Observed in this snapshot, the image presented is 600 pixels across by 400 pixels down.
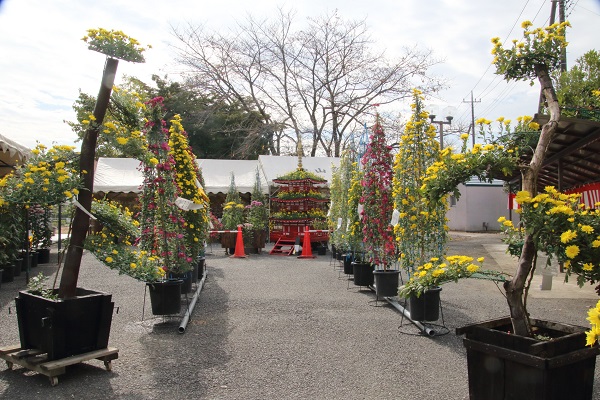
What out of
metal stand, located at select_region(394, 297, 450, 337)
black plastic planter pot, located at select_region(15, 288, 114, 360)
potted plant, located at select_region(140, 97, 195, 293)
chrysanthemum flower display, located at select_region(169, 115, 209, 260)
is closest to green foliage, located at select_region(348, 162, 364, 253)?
metal stand, located at select_region(394, 297, 450, 337)

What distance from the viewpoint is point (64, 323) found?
4262 millimetres

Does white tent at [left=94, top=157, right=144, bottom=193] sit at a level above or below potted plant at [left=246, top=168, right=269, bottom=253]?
above

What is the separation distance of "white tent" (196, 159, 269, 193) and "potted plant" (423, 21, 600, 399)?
1691cm

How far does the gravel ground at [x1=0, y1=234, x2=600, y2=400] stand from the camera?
409 centimetres

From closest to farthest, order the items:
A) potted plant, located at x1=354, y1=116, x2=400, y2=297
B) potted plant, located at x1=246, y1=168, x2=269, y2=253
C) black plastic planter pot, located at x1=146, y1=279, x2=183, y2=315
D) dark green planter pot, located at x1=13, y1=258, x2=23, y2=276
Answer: black plastic planter pot, located at x1=146, y1=279, x2=183, y2=315 < potted plant, located at x1=354, y1=116, x2=400, y2=297 < dark green planter pot, located at x1=13, y1=258, x2=23, y2=276 < potted plant, located at x1=246, y1=168, x2=269, y2=253

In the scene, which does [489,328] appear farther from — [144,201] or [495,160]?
[144,201]

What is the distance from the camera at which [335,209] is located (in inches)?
514

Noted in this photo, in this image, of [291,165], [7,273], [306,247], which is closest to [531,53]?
[7,273]

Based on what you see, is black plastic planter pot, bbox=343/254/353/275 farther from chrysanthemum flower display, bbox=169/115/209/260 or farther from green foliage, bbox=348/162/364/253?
chrysanthemum flower display, bbox=169/115/209/260

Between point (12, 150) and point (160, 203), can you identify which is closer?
point (160, 203)

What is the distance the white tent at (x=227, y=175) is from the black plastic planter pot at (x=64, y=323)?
15.6 m

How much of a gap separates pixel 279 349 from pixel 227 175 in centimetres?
1676

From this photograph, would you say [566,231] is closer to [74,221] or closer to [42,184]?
[42,184]

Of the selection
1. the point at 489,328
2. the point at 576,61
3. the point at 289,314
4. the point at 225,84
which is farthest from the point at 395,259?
the point at 225,84
